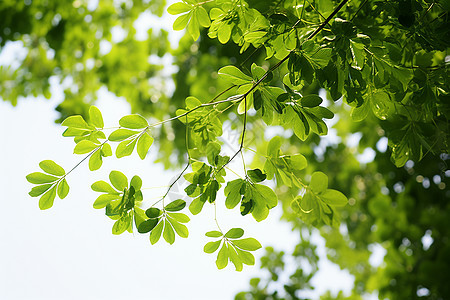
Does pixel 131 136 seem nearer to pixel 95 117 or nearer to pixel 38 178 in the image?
pixel 95 117

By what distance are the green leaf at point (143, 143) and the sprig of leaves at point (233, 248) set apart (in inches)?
10.4

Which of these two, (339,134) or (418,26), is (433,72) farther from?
(339,134)

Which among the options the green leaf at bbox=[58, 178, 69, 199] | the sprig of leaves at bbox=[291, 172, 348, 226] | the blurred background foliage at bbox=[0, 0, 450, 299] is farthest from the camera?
the blurred background foliage at bbox=[0, 0, 450, 299]

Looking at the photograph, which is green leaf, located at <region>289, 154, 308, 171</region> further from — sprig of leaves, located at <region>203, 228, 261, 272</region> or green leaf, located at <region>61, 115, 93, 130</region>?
green leaf, located at <region>61, 115, 93, 130</region>

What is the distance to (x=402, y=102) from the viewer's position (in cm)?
109

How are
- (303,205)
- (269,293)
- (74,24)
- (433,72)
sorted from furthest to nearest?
(74,24) → (269,293) → (303,205) → (433,72)

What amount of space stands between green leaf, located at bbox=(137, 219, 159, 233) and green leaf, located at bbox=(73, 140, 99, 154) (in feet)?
0.74

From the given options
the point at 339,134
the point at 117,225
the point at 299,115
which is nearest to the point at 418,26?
the point at 299,115

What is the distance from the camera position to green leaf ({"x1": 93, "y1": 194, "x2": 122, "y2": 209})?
1.00 metres

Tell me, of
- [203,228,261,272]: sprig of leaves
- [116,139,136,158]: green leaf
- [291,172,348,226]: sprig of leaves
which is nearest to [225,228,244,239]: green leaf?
[203,228,261,272]: sprig of leaves

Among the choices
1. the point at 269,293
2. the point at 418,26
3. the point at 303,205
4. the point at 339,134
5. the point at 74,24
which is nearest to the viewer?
the point at 418,26

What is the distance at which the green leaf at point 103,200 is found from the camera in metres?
1.00

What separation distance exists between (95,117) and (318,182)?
628mm

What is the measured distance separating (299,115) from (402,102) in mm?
329
